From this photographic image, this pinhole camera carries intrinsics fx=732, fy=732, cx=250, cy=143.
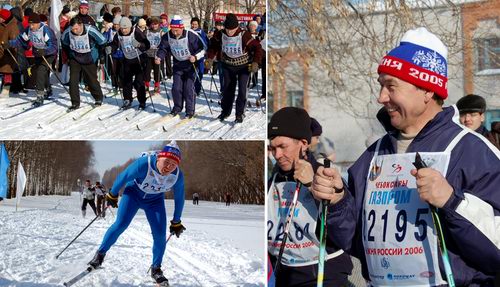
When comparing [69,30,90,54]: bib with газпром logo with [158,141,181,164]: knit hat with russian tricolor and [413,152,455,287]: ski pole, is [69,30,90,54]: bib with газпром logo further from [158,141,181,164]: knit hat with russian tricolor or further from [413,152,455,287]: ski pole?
[413,152,455,287]: ski pole

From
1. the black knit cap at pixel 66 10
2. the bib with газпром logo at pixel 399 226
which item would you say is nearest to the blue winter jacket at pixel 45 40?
the black knit cap at pixel 66 10

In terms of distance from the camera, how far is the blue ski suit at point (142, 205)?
479cm

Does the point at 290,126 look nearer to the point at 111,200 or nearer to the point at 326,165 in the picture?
the point at 326,165

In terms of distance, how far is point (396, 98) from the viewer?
227cm

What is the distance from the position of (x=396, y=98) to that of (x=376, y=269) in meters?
0.54

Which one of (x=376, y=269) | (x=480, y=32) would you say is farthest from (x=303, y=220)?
(x=480, y=32)

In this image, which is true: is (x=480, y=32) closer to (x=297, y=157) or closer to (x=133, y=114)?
(x=133, y=114)

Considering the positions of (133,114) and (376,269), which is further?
(133,114)

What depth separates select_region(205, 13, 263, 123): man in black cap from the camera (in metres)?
7.64

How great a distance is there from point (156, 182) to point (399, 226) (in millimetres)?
2818

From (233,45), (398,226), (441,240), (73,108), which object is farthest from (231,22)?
(441,240)

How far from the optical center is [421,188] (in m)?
2.02

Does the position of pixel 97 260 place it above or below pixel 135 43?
below

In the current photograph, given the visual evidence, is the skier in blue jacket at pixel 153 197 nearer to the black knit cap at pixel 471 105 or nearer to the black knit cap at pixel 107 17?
the black knit cap at pixel 471 105
